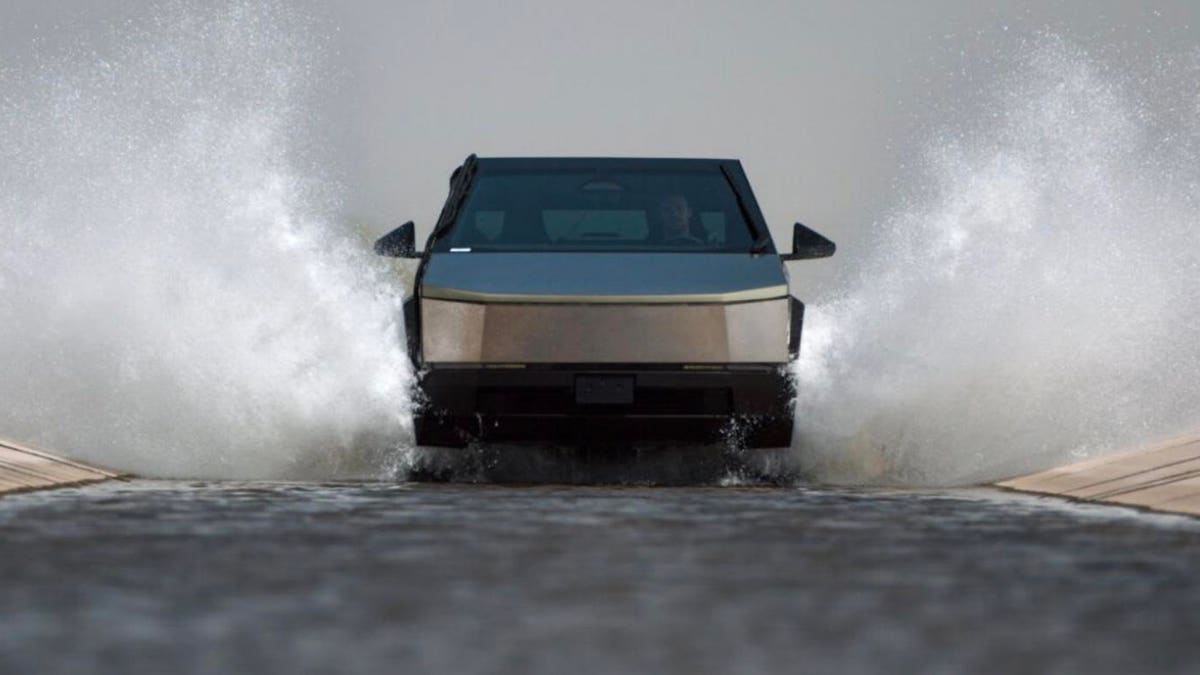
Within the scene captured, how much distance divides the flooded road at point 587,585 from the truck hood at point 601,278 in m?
1.44

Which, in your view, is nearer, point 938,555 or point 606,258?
point 938,555

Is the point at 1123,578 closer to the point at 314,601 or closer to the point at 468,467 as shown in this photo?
the point at 314,601

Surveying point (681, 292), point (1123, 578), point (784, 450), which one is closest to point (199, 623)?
point (1123, 578)

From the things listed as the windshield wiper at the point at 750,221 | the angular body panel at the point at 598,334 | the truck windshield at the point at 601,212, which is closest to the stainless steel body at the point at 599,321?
the angular body panel at the point at 598,334

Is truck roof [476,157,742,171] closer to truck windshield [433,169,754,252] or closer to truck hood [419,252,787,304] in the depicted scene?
truck windshield [433,169,754,252]

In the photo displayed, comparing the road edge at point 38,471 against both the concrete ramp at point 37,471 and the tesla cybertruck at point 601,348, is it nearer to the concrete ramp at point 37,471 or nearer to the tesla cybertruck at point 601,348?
the concrete ramp at point 37,471

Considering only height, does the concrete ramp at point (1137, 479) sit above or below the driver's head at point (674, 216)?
below

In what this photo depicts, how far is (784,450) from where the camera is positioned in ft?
44.8

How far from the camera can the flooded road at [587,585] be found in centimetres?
615

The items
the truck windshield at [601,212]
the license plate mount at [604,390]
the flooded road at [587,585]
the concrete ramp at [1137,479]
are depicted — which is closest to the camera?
the flooded road at [587,585]

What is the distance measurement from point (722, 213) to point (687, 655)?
809 centimetres

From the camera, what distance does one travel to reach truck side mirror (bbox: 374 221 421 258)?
44.9 feet

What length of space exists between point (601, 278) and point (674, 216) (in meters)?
1.27

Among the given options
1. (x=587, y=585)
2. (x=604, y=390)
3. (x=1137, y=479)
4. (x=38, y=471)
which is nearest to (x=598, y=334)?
(x=604, y=390)
